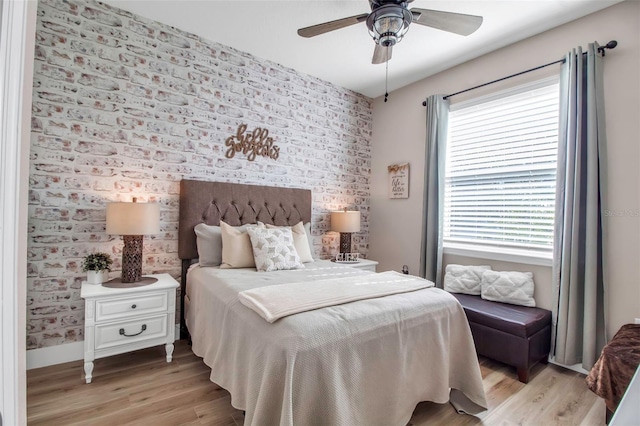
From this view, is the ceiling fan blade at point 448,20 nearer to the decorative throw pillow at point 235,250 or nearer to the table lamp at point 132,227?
the decorative throw pillow at point 235,250

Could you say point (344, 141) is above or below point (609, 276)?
above

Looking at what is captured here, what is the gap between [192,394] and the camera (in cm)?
198

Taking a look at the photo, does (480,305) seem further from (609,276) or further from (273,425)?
(273,425)

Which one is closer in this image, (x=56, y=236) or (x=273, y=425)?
(x=273, y=425)

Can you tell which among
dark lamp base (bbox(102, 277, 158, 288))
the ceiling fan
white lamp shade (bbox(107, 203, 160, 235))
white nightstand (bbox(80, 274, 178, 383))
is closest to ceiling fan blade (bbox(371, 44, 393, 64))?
the ceiling fan

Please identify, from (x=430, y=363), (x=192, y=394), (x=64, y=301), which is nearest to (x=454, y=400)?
(x=430, y=363)

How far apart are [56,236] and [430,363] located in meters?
2.83

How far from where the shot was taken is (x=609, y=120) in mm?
2312

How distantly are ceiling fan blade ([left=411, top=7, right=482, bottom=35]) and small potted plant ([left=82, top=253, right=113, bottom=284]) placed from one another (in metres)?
2.77

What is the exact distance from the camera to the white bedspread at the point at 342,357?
4.17 feet

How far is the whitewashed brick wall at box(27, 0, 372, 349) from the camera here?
2291 mm

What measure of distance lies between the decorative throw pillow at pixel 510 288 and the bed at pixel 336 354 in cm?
102

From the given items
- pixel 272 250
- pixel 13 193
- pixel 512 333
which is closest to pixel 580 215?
pixel 512 333

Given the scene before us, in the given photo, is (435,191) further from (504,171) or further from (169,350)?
(169,350)
